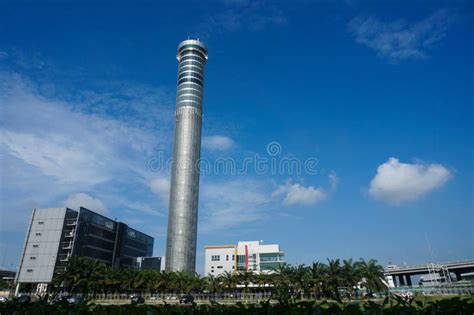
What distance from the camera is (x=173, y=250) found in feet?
337

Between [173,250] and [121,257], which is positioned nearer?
[173,250]

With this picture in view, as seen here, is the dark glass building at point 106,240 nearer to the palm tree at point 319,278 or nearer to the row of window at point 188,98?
the row of window at point 188,98

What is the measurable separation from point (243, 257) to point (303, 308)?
4520 inches

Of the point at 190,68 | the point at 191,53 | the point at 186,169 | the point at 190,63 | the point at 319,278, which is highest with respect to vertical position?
the point at 191,53

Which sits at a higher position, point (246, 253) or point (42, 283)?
point (246, 253)

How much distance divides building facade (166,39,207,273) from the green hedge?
100382 mm

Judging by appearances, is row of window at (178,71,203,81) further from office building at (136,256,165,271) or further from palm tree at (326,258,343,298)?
palm tree at (326,258,343,298)

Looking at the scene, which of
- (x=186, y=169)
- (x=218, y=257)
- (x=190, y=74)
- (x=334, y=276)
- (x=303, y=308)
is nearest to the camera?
(x=303, y=308)

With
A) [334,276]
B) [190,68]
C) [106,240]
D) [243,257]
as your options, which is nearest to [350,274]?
[334,276]

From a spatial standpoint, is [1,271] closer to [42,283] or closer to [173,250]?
[42,283]

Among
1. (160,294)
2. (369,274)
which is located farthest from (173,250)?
(369,274)

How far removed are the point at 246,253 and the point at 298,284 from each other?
40973mm

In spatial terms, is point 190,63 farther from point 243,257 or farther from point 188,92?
point 243,257

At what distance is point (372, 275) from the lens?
251ft
